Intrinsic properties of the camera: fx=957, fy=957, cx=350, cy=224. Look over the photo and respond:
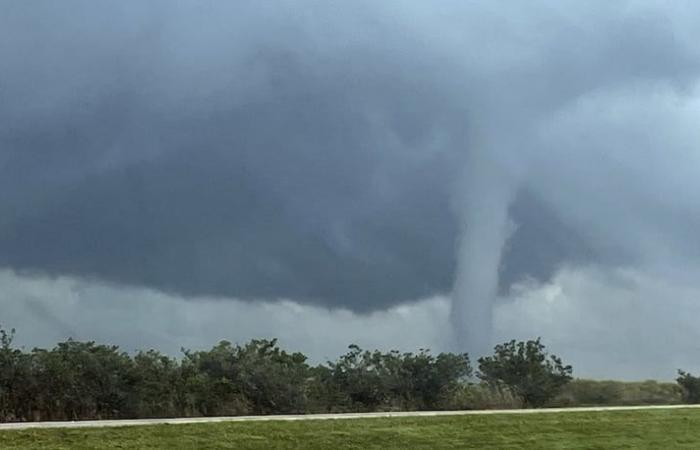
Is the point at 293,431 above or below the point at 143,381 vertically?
below

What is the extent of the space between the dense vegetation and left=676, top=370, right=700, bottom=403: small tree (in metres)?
6.52

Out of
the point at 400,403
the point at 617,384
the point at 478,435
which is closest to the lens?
the point at 478,435

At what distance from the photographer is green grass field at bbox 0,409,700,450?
47.8 feet

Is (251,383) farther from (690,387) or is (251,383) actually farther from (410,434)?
(690,387)

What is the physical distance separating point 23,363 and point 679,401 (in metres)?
24.9

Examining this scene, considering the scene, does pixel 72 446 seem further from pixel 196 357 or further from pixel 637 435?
pixel 637 435

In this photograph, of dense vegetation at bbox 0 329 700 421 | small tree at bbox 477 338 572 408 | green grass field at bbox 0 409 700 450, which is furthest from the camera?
small tree at bbox 477 338 572 408

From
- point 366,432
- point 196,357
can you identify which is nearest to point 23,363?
point 196,357

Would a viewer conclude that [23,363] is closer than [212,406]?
Yes

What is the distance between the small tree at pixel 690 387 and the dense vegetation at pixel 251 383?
21.4 feet

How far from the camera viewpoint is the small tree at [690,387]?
3528cm

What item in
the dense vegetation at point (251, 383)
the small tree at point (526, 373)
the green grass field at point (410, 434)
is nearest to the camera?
the green grass field at point (410, 434)

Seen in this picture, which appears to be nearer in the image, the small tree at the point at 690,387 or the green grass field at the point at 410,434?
the green grass field at the point at 410,434

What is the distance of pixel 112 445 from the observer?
14.3 meters
